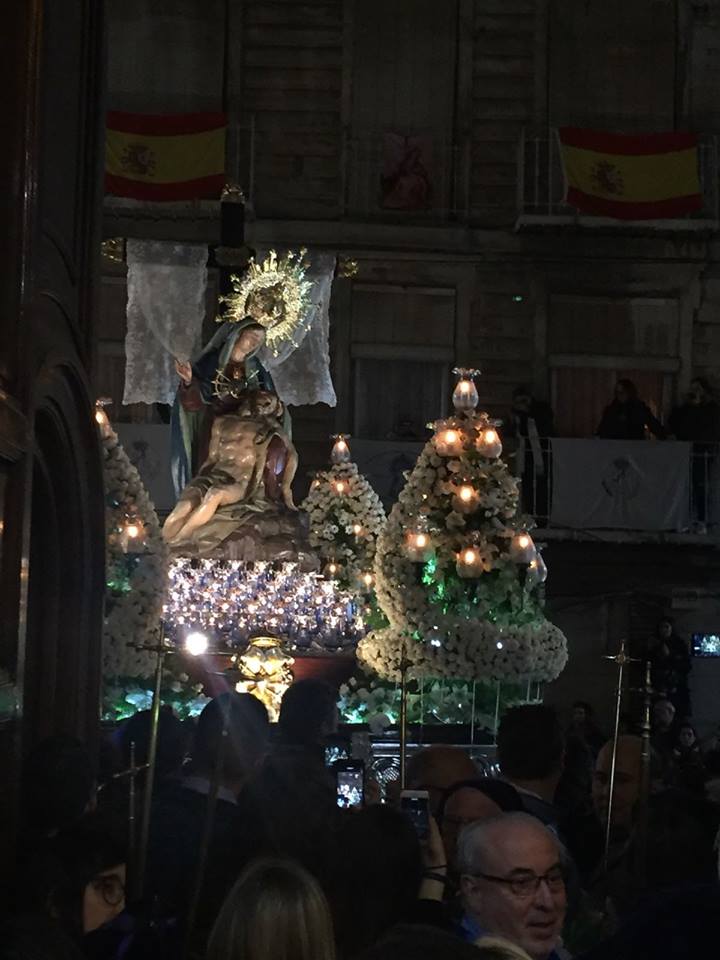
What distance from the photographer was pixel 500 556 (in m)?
15.3

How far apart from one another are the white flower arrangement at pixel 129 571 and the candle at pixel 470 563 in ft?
8.89

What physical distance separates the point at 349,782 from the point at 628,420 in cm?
1647

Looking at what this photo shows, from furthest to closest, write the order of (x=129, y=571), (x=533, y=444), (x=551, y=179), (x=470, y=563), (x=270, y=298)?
(x=551, y=179)
(x=533, y=444)
(x=270, y=298)
(x=470, y=563)
(x=129, y=571)

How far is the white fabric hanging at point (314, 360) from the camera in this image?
72.9ft

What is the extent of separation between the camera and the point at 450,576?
15.4m

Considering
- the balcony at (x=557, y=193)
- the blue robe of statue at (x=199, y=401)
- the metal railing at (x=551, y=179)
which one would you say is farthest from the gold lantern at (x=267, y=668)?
the metal railing at (x=551, y=179)

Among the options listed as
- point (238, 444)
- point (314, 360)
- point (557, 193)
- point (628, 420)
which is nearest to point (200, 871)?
point (238, 444)

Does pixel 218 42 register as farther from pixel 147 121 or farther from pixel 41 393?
pixel 41 393

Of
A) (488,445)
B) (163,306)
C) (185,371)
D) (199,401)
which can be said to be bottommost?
(488,445)

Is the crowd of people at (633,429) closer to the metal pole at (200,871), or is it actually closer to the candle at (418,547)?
the candle at (418,547)

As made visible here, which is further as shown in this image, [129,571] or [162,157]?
[162,157]

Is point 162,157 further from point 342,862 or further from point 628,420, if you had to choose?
point 342,862

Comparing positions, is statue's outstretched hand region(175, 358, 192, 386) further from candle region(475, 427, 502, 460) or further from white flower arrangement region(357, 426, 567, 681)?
candle region(475, 427, 502, 460)

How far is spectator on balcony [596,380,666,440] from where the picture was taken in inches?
880
